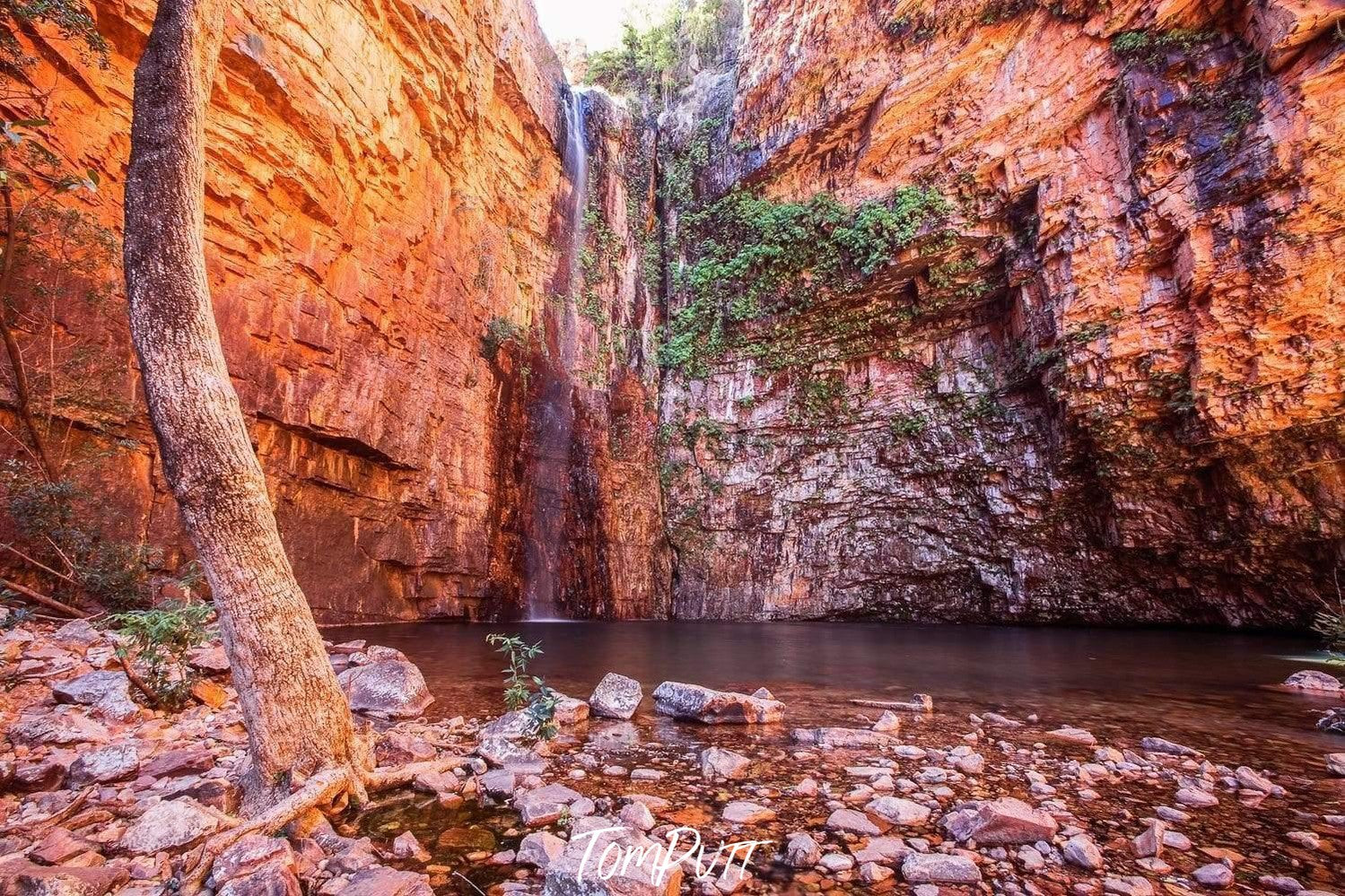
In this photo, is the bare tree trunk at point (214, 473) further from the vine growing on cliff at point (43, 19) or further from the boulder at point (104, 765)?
the vine growing on cliff at point (43, 19)

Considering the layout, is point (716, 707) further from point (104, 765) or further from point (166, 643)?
point (166, 643)

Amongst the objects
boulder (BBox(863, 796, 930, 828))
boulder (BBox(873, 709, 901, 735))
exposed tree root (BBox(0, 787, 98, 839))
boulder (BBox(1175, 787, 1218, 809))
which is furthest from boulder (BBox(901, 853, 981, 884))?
exposed tree root (BBox(0, 787, 98, 839))

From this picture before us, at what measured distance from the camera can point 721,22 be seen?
22.6 meters

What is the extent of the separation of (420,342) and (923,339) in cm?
1435

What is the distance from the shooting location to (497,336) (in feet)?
48.3

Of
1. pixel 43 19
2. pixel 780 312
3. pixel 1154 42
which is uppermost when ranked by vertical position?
pixel 1154 42

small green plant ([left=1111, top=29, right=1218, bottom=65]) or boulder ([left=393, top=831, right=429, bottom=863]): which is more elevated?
small green plant ([left=1111, top=29, right=1218, bottom=65])

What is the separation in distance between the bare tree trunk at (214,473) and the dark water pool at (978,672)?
2.06 m

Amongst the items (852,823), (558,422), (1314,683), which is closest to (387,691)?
(852,823)

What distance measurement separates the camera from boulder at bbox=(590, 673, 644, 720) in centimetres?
432

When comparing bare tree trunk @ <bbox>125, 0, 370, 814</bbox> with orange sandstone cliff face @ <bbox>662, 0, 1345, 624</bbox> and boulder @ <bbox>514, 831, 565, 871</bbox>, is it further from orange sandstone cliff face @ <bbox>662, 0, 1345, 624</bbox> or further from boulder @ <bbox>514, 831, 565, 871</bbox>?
orange sandstone cliff face @ <bbox>662, 0, 1345, 624</bbox>

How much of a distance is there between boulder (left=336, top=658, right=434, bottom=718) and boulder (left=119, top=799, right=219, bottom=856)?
2.04 meters

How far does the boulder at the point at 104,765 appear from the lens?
250 cm

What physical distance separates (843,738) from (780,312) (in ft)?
52.7
